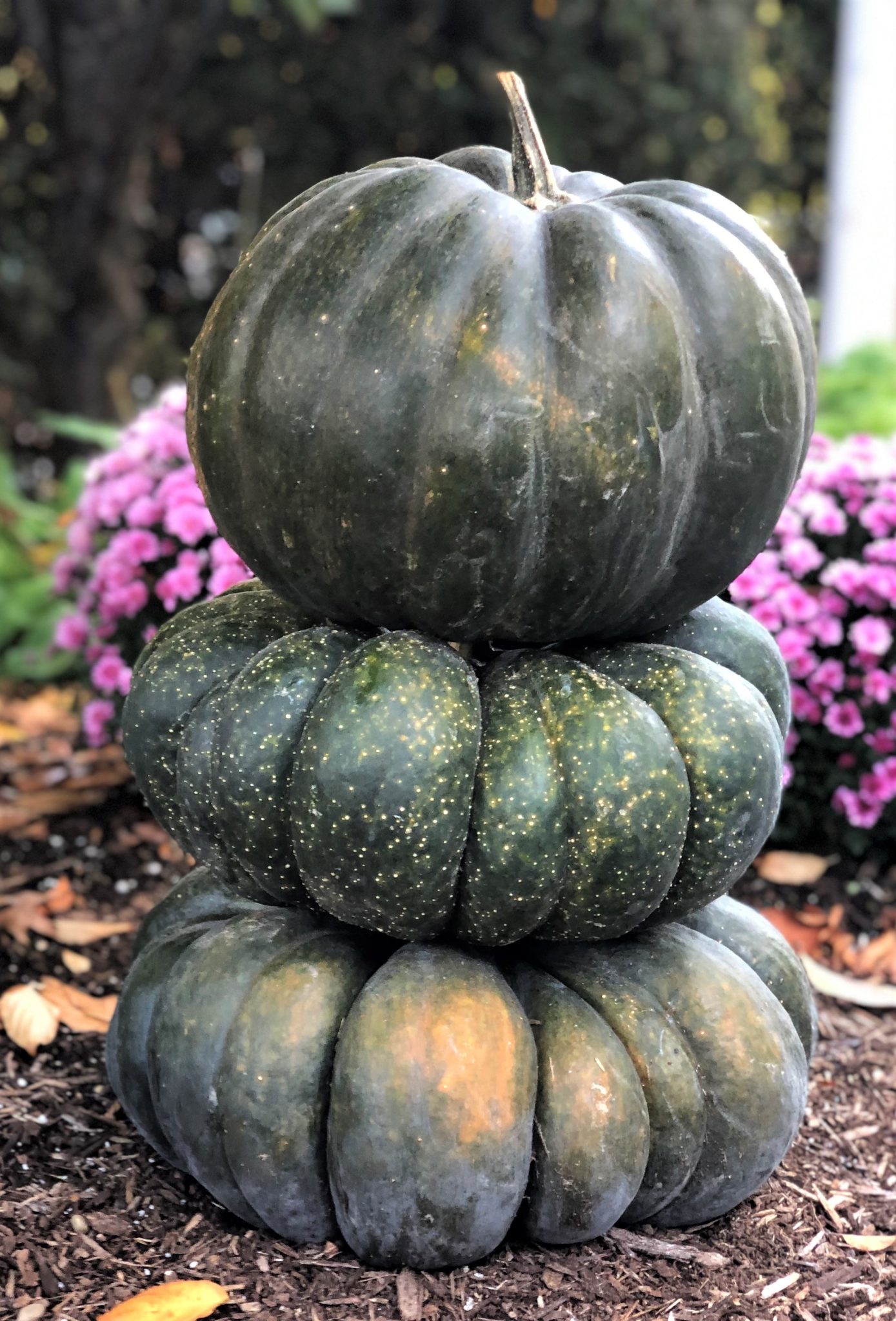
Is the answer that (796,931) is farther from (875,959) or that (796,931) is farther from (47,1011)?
(47,1011)

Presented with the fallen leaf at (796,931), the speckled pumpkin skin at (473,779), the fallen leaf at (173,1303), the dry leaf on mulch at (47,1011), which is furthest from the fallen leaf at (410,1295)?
the fallen leaf at (796,931)

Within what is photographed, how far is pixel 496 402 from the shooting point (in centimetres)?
198

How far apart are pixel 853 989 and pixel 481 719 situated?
1796 millimetres

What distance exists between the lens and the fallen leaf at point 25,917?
332cm

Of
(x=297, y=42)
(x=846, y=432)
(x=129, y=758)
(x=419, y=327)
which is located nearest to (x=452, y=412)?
(x=419, y=327)

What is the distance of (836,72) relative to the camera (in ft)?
25.4

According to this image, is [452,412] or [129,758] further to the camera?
[129,758]

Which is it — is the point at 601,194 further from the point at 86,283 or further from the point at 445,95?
the point at 445,95

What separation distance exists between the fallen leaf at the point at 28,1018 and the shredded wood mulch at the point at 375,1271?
0.10ft

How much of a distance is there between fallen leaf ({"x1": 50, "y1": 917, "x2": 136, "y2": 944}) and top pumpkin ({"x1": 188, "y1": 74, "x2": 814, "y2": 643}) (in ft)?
5.00

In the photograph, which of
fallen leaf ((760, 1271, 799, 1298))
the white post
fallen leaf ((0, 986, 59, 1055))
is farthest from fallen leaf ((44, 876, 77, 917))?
the white post

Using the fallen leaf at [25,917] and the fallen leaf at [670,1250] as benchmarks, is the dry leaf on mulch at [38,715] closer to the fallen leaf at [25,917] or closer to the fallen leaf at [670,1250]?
the fallen leaf at [25,917]

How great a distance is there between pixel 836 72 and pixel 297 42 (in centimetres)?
403

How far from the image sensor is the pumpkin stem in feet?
7.24
